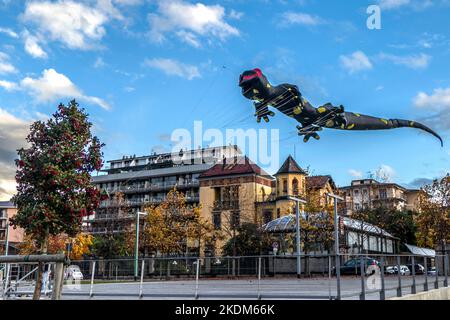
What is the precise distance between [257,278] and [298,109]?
376 inches

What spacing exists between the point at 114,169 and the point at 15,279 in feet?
329

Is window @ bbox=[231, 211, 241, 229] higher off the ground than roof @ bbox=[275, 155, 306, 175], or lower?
lower

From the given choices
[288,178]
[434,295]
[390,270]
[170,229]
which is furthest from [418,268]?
[288,178]

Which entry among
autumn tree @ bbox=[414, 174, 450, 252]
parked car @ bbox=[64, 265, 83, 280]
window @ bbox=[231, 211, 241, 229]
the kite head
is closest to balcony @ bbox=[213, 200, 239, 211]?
window @ bbox=[231, 211, 241, 229]

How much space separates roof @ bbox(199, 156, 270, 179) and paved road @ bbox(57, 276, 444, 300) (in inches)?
2075

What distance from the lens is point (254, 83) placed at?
752 inches

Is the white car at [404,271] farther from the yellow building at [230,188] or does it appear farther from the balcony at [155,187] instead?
the balcony at [155,187]

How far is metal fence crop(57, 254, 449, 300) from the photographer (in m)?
11.0

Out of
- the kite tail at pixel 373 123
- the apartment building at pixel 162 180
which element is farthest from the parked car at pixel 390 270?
the apartment building at pixel 162 180

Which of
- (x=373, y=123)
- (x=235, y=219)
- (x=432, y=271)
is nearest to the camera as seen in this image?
(x=432, y=271)

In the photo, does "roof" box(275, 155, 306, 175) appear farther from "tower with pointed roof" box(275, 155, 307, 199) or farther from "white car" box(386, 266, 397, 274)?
"white car" box(386, 266, 397, 274)

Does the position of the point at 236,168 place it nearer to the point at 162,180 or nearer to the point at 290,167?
the point at 290,167
